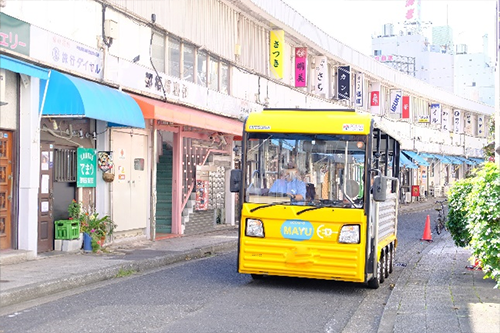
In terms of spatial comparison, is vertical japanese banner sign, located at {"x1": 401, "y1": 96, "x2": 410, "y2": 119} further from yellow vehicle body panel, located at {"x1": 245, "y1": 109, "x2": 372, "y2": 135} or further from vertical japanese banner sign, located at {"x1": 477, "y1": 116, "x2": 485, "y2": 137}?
yellow vehicle body panel, located at {"x1": 245, "y1": 109, "x2": 372, "y2": 135}

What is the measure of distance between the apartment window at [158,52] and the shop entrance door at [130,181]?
2105 mm

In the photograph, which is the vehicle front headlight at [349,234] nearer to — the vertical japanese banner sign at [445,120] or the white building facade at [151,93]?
the white building facade at [151,93]

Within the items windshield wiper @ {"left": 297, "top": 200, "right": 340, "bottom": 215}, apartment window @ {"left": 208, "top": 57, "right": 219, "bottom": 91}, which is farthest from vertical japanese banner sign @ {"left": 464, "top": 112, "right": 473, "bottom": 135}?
windshield wiper @ {"left": 297, "top": 200, "right": 340, "bottom": 215}

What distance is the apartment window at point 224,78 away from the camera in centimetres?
2380

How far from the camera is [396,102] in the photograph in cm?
4428

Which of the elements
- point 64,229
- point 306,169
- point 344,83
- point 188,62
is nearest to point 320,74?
point 344,83

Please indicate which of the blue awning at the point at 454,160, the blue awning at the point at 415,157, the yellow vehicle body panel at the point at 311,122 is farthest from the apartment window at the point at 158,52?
the blue awning at the point at 454,160

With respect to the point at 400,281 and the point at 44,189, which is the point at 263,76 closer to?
the point at 44,189

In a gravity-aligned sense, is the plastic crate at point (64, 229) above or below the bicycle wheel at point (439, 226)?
above

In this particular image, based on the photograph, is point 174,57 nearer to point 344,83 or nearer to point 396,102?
point 344,83

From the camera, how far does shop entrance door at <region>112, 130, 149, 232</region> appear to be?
1697 cm

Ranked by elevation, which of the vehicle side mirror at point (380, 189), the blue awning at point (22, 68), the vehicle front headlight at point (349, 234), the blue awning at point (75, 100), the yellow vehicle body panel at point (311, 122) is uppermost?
the blue awning at point (22, 68)

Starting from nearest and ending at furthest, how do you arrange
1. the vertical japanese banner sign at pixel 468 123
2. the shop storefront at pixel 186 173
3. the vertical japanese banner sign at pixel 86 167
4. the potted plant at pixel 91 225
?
the potted plant at pixel 91 225
the vertical japanese banner sign at pixel 86 167
the shop storefront at pixel 186 173
the vertical japanese banner sign at pixel 468 123

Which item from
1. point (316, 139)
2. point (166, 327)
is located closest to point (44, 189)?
point (316, 139)
